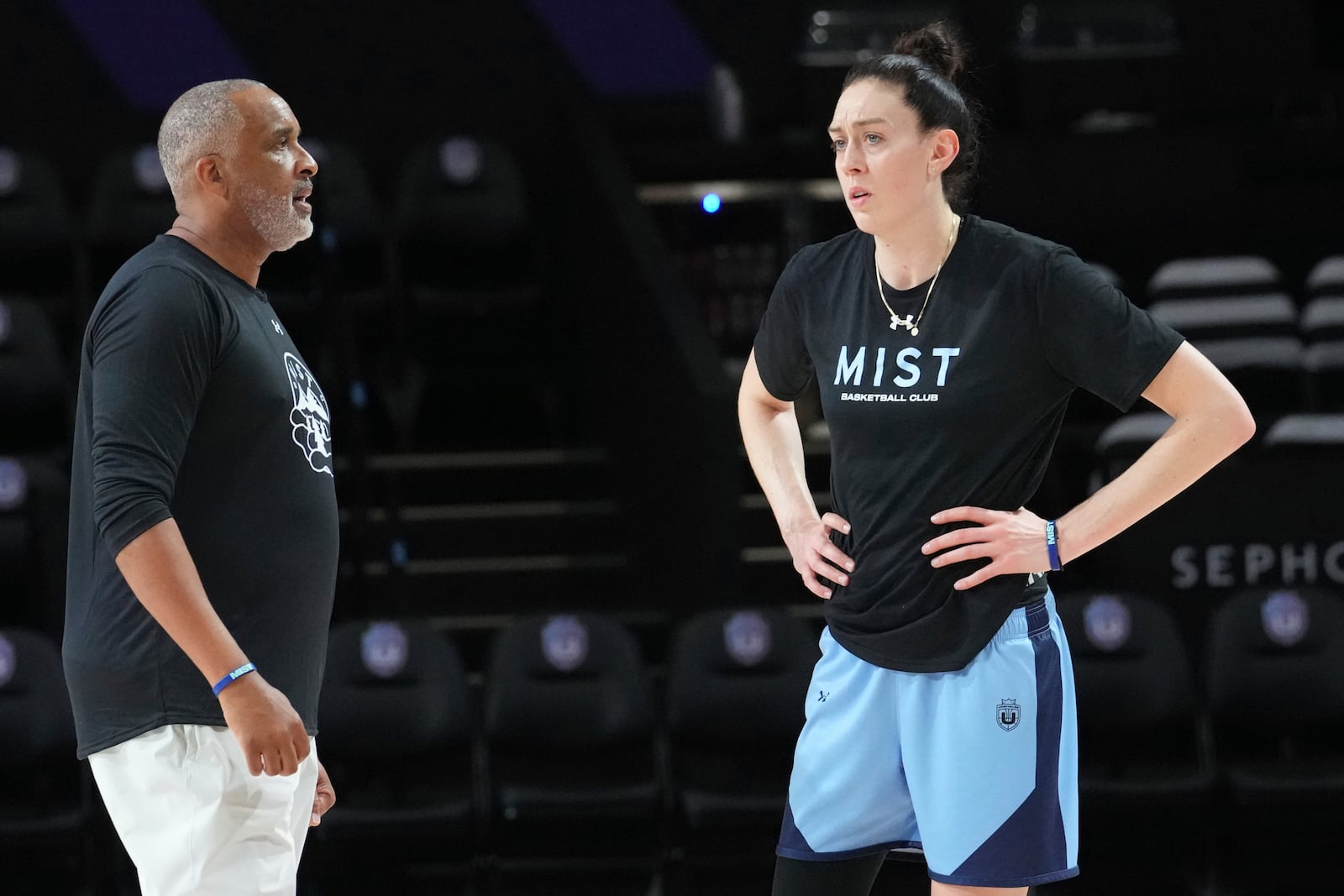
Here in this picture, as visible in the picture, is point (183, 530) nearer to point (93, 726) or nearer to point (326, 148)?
point (93, 726)

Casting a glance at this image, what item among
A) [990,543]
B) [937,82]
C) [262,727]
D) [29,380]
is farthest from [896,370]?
[29,380]

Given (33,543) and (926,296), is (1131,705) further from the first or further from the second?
(33,543)

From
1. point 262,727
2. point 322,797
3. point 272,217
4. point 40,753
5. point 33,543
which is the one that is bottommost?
point 40,753

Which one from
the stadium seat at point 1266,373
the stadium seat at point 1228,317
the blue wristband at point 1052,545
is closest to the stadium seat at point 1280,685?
the stadium seat at point 1266,373

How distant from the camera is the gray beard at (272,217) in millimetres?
2627

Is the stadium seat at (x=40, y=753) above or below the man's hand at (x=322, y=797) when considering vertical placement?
below

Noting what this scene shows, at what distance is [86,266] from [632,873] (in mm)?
3293

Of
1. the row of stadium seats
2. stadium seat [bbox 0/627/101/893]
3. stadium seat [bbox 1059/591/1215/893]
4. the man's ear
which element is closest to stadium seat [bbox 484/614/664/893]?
the row of stadium seats

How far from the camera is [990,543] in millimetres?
2682

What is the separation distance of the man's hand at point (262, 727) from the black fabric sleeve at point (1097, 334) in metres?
1.21

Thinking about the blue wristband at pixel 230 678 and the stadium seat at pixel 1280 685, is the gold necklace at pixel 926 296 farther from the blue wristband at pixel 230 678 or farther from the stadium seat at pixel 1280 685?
the stadium seat at pixel 1280 685

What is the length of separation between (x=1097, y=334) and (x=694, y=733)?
3176mm

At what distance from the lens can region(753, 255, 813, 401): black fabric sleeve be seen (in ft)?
9.73

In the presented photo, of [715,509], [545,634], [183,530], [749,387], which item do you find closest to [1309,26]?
[715,509]
